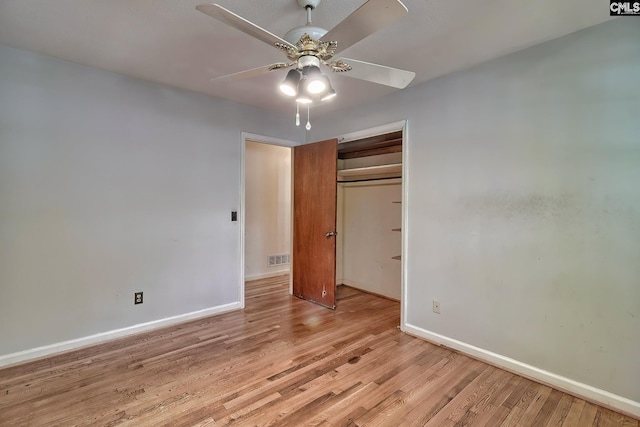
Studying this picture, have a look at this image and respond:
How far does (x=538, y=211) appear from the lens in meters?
2.21

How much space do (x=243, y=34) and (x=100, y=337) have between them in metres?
2.89

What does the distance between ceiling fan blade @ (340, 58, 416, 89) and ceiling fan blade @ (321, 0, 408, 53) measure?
24 cm

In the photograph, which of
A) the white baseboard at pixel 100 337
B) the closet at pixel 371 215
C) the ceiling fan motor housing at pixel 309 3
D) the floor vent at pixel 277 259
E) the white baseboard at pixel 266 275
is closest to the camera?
the ceiling fan motor housing at pixel 309 3

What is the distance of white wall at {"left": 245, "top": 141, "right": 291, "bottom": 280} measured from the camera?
5.06 meters

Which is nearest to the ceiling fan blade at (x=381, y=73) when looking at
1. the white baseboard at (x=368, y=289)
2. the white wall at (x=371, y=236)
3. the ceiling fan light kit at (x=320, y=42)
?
the ceiling fan light kit at (x=320, y=42)

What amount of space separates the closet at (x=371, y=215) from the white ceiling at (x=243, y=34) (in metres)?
1.38

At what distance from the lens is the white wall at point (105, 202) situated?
2.36 m

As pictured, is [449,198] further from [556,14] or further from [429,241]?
[556,14]

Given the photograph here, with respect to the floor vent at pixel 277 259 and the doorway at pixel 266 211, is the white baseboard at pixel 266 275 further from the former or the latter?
the floor vent at pixel 277 259

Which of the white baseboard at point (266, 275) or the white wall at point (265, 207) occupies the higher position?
the white wall at point (265, 207)

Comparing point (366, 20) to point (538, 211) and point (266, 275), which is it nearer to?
point (538, 211)

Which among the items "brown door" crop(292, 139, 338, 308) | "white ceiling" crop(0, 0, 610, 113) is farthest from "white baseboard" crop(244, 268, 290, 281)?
"white ceiling" crop(0, 0, 610, 113)

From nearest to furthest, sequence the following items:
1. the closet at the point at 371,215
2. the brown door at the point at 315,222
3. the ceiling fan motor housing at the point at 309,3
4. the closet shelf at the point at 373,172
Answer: the ceiling fan motor housing at the point at 309,3
the brown door at the point at 315,222
the closet shelf at the point at 373,172
the closet at the point at 371,215

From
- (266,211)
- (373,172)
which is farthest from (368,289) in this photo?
(266,211)
